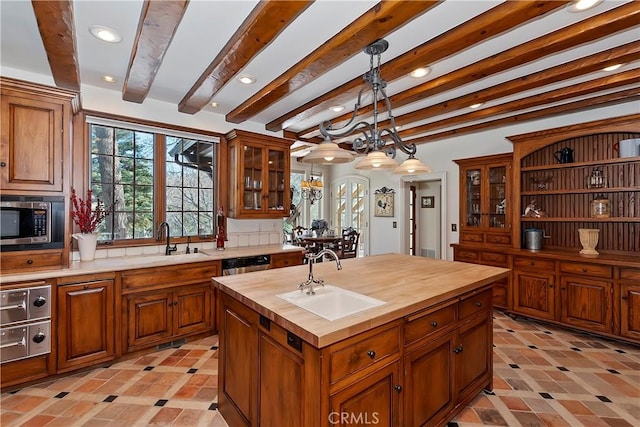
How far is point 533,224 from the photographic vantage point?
14.1ft

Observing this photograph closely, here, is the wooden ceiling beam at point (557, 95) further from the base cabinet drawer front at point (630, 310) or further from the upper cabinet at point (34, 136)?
the upper cabinet at point (34, 136)

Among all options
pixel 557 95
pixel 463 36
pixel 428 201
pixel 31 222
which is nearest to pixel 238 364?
pixel 31 222

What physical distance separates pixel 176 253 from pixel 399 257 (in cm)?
260

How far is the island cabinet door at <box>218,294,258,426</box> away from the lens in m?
1.69

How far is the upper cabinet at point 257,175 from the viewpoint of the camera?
12.7 feet

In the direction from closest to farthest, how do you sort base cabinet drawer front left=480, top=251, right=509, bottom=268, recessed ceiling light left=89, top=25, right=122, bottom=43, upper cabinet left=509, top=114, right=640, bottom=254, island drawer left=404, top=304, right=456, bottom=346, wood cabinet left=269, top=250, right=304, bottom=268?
island drawer left=404, top=304, right=456, bottom=346 → recessed ceiling light left=89, top=25, right=122, bottom=43 → upper cabinet left=509, top=114, right=640, bottom=254 → wood cabinet left=269, top=250, right=304, bottom=268 → base cabinet drawer front left=480, top=251, right=509, bottom=268

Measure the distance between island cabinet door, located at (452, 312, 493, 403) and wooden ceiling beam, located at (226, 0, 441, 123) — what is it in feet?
6.58

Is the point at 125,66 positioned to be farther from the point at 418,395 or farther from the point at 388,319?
the point at 418,395

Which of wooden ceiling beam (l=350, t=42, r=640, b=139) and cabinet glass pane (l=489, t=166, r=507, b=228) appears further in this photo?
cabinet glass pane (l=489, t=166, r=507, b=228)

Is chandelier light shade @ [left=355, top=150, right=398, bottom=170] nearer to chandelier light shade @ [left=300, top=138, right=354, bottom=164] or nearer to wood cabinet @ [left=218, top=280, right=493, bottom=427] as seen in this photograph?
chandelier light shade @ [left=300, top=138, right=354, bottom=164]

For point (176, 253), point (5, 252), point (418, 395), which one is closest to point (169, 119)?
point (176, 253)

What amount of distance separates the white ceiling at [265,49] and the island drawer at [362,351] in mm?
1930

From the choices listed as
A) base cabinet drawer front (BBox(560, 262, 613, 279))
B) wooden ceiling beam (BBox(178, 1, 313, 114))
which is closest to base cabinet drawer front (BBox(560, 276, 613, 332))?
base cabinet drawer front (BBox(560, 262, 613, 279))

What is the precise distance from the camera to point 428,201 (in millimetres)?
6375
